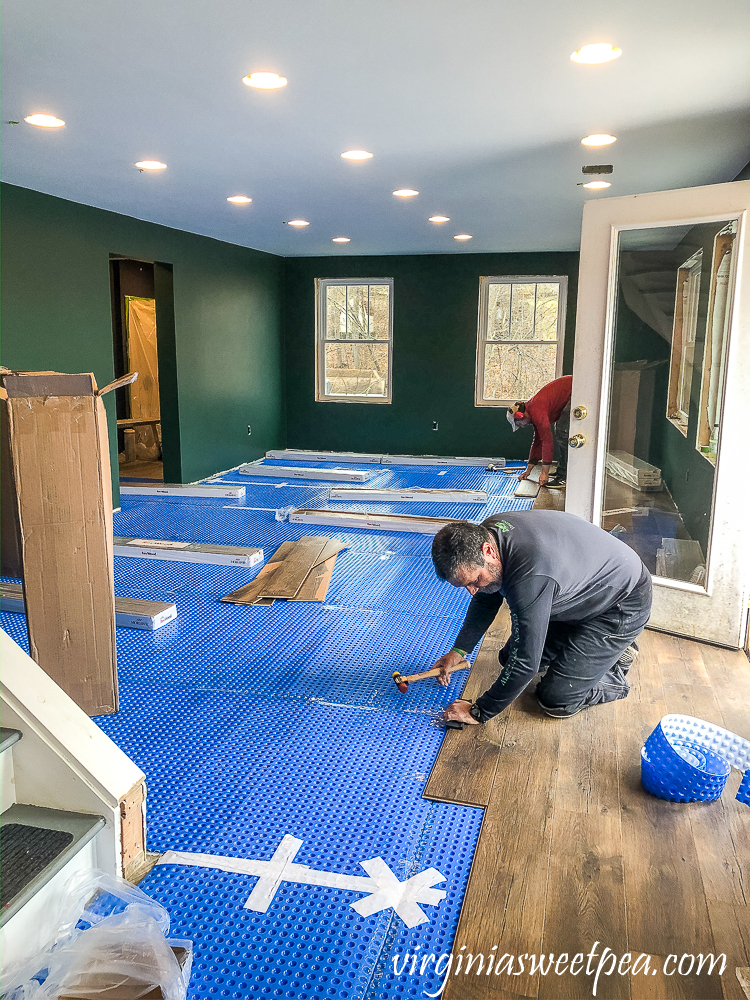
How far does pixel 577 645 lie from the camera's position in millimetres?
3000

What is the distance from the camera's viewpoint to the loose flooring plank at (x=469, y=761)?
2.49 metres

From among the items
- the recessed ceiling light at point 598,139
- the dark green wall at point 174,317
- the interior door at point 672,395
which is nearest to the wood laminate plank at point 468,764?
the interior door at point 672,395

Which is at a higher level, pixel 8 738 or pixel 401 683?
pixel 8 738

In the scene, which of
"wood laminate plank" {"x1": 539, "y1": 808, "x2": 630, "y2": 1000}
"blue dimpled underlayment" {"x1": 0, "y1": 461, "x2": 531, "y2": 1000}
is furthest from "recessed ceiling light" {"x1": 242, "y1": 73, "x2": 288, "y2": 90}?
"wood laminate plank" {"x1": 539, "y1": 808, "x2": 630, "y2": 1000}

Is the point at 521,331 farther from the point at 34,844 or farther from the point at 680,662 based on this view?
the point at 34,844

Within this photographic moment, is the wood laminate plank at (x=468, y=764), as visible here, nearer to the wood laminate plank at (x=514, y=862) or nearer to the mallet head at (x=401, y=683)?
the wood laminate plank at (x=514, y=862)

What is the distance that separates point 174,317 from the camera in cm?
757

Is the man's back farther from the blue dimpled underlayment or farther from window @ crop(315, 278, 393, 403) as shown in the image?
window @ crop(315, 278, 393, 403)

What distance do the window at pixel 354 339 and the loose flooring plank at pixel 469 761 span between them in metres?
7.27

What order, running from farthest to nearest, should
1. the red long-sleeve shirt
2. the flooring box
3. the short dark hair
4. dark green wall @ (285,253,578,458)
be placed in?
dark green wall @ (285,253,578,458)
the red long-sleeve shirt
the flooring box
the short dark hair

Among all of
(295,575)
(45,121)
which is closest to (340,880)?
(295,575)

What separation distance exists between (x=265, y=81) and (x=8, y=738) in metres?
2.77

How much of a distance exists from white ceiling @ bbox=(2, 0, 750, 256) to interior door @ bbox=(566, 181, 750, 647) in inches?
22.4

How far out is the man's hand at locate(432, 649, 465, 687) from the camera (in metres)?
3.13
